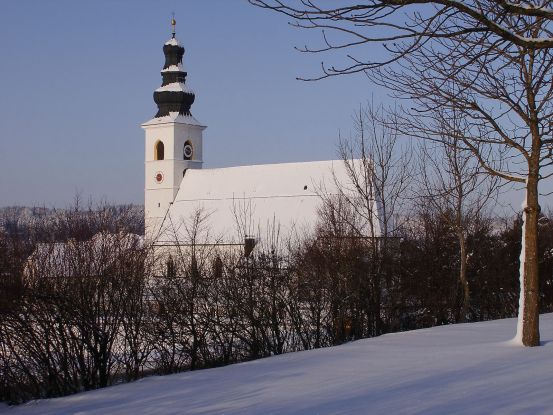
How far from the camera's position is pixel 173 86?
5728 centimetres

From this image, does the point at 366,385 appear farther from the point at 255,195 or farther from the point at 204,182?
the point at 204,182

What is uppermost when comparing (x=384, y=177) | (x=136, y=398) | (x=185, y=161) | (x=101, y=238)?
(x=185, y=161)

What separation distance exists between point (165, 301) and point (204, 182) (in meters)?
39.9

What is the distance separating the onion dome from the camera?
56906 mm

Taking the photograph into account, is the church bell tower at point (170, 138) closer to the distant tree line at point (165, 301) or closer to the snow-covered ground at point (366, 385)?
the distant tree line at point (165, 301)

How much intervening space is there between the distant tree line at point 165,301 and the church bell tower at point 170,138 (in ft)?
124

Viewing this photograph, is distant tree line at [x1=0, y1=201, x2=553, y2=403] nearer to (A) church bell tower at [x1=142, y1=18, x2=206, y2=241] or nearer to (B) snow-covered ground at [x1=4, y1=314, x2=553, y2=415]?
(B) snow-covered ground at [x1=4, y1=314, x2=553, y2=415]

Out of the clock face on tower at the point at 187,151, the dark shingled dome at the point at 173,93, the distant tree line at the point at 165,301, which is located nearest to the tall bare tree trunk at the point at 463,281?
the distant tree line at the point at 165,301

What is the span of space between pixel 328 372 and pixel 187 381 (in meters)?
2.16

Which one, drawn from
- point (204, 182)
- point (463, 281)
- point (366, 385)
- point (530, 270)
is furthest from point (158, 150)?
point (366, 385)

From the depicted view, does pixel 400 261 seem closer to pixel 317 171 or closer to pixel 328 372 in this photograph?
pixel 328 372

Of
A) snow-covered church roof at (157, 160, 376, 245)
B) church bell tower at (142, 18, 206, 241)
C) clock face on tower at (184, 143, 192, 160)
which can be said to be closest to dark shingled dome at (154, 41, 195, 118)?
church bell tower at (142, 18, 206, 241)

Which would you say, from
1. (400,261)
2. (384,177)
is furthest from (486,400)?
(384,177)

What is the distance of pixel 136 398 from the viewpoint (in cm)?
998
